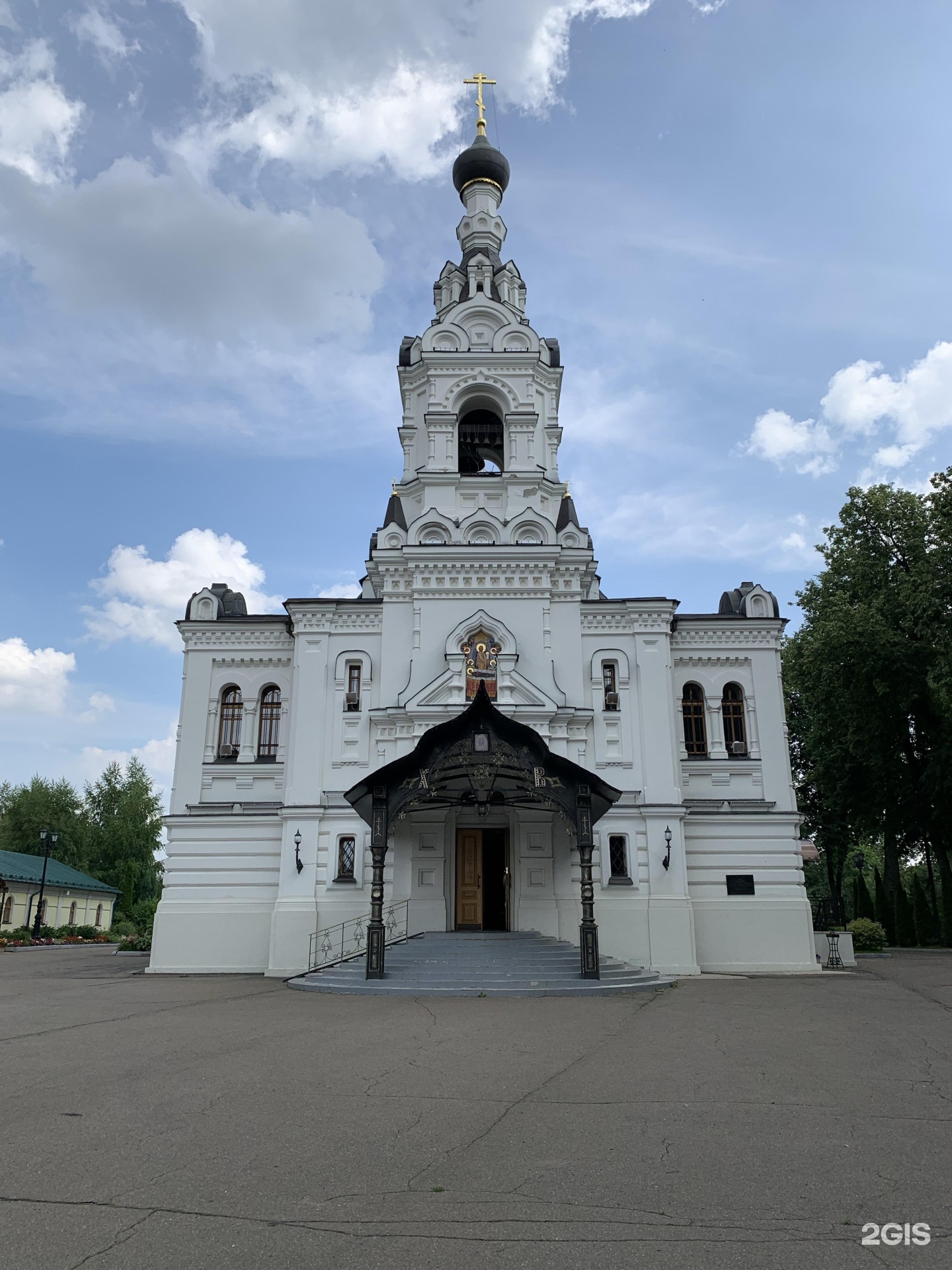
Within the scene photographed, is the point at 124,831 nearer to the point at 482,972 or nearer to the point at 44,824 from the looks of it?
the point at 44,824

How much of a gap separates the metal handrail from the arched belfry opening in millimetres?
12274

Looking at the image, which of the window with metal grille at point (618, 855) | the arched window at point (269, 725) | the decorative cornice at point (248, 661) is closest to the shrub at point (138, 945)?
the arched window at point (269, 725)

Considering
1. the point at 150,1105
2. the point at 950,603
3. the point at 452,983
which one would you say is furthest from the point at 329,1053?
the point at 950,603

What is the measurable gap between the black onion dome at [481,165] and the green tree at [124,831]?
155 feet

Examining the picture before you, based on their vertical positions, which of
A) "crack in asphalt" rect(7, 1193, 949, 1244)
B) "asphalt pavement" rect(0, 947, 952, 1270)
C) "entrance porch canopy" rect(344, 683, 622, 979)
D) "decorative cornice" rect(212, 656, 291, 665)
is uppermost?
"decorative cornice" rect(212, 656, 291, 665)

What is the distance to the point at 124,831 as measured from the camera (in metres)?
64.4

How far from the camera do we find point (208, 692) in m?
23.5

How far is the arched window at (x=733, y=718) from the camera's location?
2344 centimetres

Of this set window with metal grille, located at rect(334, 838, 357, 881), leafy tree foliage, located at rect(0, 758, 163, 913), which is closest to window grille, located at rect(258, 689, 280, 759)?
window with metal grille, located at rect(334, 838, 357, 881)

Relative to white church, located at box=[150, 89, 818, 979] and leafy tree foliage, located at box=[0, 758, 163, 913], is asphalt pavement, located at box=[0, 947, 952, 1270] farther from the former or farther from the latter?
leafy tree foliage, located at box=[0, 758, 163, 913]

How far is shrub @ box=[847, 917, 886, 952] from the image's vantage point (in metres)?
28.2

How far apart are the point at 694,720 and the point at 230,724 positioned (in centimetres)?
1181

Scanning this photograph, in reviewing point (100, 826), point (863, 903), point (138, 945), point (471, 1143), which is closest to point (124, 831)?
point (100, 826)

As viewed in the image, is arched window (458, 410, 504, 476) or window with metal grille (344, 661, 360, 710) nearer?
window with metal grille (344, 661, 360, 710)
